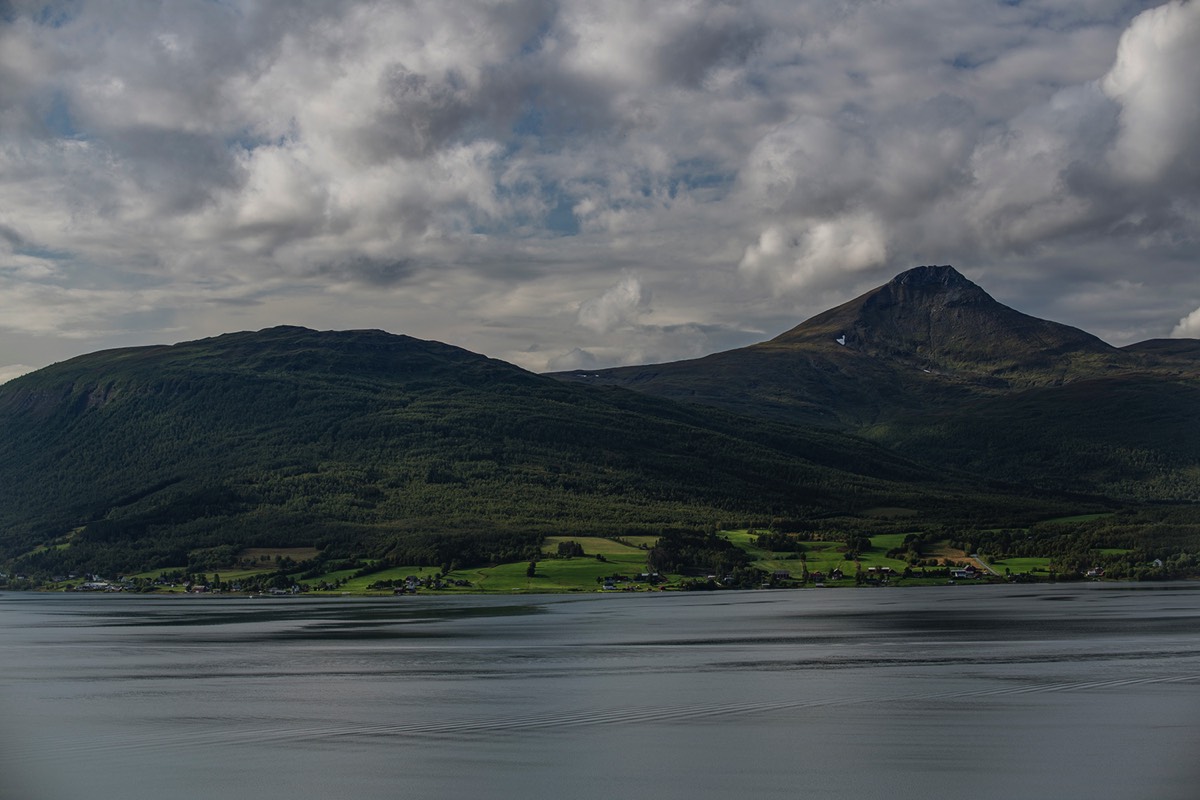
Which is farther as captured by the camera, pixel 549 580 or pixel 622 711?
pixel 549 580

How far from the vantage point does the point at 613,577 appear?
197 metres

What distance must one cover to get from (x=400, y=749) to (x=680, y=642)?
5012 centimetres

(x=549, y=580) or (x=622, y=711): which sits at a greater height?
(x=622, y=711)

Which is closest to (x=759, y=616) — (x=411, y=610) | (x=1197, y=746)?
(x=411, y=610)

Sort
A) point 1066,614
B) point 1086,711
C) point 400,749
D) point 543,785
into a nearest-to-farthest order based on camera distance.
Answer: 1. point 543,785
2. point 400,749
3. point 1086,711
4. point 1066,614

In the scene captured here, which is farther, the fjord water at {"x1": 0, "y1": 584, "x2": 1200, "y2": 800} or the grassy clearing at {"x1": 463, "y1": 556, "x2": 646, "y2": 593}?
the grassy clearing at {"x1": 463, "y1": 556, "x2": 646, "y2": 593}

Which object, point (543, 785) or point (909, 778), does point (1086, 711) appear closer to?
point (909, 778)

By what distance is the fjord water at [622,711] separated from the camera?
4238 centimetres

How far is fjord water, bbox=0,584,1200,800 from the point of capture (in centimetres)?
4238

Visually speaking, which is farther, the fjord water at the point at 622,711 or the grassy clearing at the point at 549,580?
the grassy clearing at the point at 549,580

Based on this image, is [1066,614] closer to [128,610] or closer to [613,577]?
[613,577]

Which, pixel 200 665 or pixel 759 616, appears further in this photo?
pixel 759 616

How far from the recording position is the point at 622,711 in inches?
2281

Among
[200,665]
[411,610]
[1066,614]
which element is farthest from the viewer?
[411,610]
